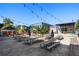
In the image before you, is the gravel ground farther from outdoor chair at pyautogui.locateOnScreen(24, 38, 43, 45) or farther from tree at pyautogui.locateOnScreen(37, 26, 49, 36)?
tree at pyautogui.locateOnScreen(37, 26, 49, 36)

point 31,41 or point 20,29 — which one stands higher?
point 20,29

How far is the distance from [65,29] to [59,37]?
0.57 feet

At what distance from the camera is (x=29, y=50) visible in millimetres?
3873

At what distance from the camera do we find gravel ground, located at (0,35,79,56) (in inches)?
151

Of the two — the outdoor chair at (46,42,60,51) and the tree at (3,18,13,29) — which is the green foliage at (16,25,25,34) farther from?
the outdoor chair at (46,42,60,51)

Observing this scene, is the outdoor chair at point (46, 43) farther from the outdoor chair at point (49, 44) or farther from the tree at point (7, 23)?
the tree at point (7, 23)

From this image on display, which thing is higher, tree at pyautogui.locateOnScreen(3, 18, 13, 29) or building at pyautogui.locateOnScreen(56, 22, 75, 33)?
tree at pyautogui.locateOnScreen(3, 18, 13, 29)

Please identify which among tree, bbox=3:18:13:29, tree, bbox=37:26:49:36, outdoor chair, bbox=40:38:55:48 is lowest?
outdoor chair, bbox=40:38:55:48

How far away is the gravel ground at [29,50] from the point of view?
151 inches

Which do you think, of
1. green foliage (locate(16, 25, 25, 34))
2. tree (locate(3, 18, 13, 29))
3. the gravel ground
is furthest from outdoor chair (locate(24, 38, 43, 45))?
tree (locate(3, 18, 13, 29))

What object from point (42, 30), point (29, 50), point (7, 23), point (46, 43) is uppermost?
point (7, 23)

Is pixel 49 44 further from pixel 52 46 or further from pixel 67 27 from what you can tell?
pixel 67 27

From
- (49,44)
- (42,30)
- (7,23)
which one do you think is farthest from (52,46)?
(7,23)

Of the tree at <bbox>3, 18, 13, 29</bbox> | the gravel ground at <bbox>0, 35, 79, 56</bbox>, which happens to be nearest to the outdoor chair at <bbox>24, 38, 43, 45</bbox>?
the gravel ground at <bbox>0, 35, 79, 56</bbox>
